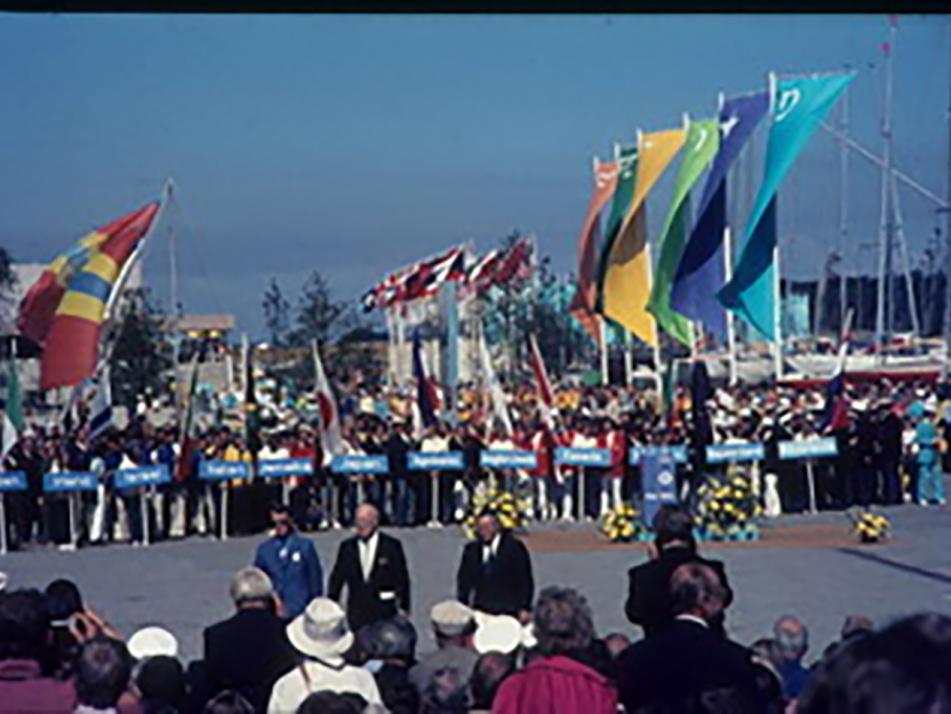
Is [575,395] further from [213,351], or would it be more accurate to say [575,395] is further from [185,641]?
[185,641]

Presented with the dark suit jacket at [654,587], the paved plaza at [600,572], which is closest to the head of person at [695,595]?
the dark suit jacket at [654,587]

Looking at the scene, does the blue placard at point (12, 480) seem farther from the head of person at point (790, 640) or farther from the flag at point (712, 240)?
the head of person at point (790, 640)

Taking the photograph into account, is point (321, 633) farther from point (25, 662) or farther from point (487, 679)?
point (25, 662)

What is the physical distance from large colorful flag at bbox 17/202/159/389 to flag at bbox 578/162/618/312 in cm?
555

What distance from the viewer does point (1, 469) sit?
61.8 feet

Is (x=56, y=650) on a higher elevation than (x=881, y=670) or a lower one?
lower

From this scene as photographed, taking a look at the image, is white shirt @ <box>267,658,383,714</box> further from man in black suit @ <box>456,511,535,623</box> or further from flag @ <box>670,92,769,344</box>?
flag @ <box>670,92,769,344</box>

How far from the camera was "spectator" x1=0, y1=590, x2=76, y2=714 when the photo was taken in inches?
214

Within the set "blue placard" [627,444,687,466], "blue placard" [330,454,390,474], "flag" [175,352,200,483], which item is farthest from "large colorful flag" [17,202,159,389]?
"blue placard" [627,444,687,466]

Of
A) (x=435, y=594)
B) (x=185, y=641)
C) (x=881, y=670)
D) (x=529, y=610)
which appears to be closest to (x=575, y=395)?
(x=435, y=594)

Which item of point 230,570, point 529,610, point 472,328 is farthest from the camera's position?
point 472,328

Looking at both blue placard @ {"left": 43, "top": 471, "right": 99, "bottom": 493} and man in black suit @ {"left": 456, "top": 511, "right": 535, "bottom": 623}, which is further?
blue placard @ {"left": 43, "top": 471, "right": 99, "bottom": 493}
